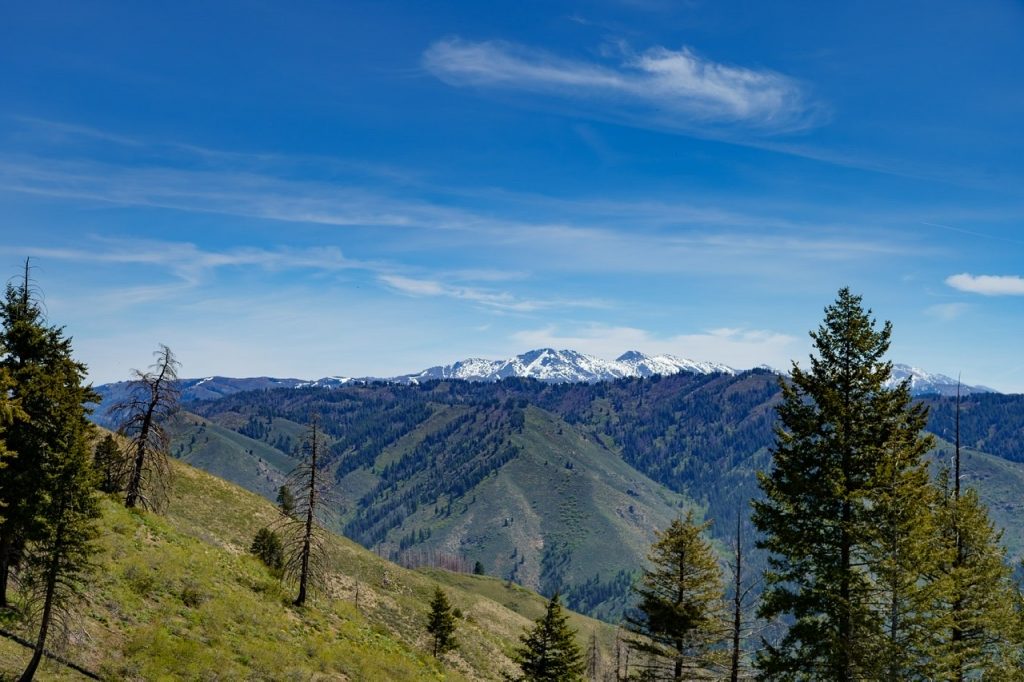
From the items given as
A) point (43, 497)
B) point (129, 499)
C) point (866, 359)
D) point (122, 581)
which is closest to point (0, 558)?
point (43, 497)

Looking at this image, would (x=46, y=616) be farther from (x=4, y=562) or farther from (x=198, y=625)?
(x=198, y=625)

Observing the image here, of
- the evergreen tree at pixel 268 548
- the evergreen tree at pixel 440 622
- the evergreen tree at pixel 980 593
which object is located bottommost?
the evergreen tree at pixel 440 622

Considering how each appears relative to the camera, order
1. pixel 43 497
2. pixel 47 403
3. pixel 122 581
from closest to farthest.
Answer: pixel 43 497
pixel 47 403
pixel 122 581

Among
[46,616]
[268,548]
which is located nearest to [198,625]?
[46,616]

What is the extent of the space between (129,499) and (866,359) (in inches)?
1785

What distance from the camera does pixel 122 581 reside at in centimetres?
3209

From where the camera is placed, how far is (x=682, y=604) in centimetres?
3019

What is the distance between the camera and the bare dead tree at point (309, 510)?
42844 millimetres

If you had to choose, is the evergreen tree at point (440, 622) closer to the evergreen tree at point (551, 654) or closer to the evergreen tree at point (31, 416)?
the evergreen tree at point (551, 654)

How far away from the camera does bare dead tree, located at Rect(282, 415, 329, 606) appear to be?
42844mm

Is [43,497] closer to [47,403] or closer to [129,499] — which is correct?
[47,403]

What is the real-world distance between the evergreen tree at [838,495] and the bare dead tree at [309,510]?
3126 centimetres

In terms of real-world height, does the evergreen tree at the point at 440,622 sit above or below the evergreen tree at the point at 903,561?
below

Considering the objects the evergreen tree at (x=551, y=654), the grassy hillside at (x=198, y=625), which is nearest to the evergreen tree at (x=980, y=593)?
the evergreen tree at (x=551, y=654)
